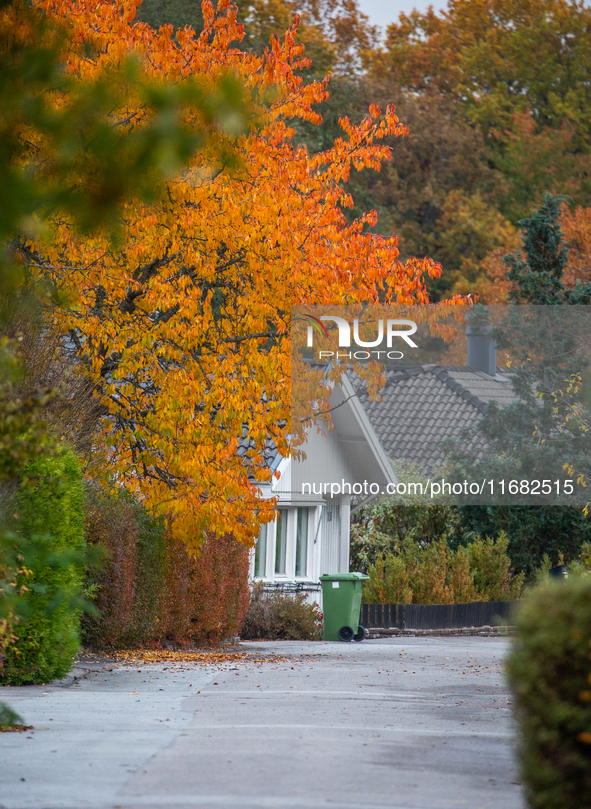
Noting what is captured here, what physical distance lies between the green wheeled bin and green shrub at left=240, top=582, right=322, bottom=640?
375mm

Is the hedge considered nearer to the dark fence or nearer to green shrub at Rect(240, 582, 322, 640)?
green shrub at Rect(240, 582, 322, 640)

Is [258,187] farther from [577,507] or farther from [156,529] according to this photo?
[577,507]

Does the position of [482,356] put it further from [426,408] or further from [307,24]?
[307,24]

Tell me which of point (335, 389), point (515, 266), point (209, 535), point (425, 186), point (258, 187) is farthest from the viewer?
point (425, 186)

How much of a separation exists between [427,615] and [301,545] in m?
3.12

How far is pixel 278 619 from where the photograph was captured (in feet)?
76.8

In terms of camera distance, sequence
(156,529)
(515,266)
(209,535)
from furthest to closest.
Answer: (515,266)
(209,535)
(156,529)

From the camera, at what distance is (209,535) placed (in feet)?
63.4

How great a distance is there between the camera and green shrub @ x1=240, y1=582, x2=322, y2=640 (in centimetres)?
2320

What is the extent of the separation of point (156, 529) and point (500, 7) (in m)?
36.7

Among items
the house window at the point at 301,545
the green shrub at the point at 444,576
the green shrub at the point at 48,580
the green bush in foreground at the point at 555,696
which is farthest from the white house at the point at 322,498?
the green bush in foreground at the point at 555,696

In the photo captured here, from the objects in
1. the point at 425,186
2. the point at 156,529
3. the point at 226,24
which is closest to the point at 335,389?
the point at 156,529

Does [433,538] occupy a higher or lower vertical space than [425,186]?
lower

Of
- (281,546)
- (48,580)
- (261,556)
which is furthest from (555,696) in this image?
(281,546)
